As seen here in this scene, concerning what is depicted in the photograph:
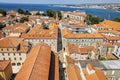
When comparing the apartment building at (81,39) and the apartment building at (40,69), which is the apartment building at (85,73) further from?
the apartment building at (81,39)

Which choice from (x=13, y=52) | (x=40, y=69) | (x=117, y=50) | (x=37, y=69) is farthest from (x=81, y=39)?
(x=37, y=69)

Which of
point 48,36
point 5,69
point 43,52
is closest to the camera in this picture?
point 5,69

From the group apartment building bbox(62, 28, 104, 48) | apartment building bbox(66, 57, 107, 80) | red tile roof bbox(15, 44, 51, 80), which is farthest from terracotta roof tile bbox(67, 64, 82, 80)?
apartment building bbox(62, 28, 104, 48)

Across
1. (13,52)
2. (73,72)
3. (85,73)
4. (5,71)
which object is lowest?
(73,72)

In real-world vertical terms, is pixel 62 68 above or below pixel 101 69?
below

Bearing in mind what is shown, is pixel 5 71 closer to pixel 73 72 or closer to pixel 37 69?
pixel 37 69

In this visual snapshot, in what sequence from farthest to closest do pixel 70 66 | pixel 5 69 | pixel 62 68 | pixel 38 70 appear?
pixel 62 68 → pixel 70 66 → pixel 5 69 → pixel 38 70

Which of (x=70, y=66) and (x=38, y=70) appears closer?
(x=38, y=70)

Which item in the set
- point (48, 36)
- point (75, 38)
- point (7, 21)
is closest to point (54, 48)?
point (48, 36)

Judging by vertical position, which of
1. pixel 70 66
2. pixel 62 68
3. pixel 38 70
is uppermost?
pixel 38 70

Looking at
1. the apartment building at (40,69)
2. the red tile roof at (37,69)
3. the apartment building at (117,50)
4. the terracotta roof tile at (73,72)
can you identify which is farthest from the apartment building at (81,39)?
the terracotta roof tile at (73,72)

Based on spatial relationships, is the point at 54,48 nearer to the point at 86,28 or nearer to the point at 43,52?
the point at 43,52
